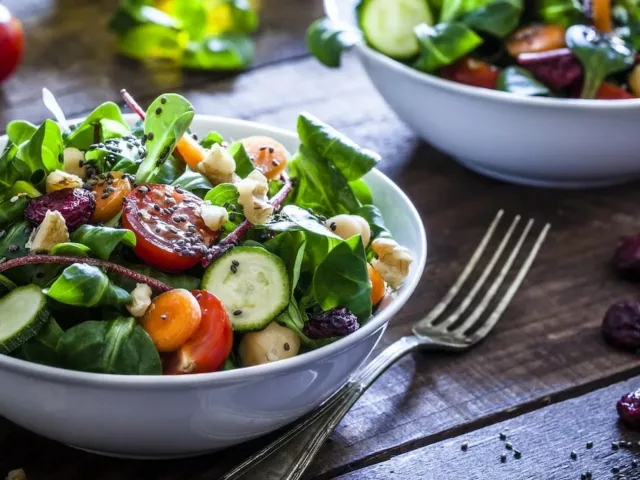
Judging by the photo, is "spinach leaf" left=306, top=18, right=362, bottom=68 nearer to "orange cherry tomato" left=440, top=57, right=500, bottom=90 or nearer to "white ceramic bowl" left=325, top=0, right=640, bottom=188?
"white ceramic bowl" left=325, top=0, right=640, bottom=188

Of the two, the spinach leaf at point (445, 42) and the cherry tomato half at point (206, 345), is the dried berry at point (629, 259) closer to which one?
the spinach leaf at point (445, 42)

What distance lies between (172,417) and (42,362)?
0.43 feet

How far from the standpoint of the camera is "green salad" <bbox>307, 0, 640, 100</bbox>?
1438mm

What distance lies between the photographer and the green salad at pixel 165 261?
847 millimetres

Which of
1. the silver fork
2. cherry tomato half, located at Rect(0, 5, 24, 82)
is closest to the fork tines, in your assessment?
the silver fork

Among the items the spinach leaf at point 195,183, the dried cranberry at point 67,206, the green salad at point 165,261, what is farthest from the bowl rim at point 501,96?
the dried cranberry at point 67,206

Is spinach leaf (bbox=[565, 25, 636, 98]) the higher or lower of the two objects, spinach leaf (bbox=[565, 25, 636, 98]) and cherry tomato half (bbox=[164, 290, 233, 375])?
the higher

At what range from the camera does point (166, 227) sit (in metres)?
0.92

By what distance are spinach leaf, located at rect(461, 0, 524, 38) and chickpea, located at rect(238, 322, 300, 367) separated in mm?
772

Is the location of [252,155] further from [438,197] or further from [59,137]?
[438,197]

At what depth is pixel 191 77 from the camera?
1844 millimetres

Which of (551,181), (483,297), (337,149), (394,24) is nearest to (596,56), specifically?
(551,181)

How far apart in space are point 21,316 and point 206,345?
170 mm

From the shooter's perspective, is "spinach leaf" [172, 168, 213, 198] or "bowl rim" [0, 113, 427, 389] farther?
"spinach leaf" [172, 168, 213, 198]
